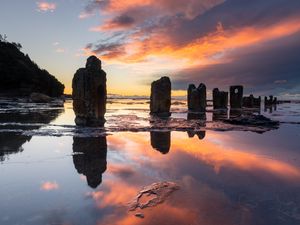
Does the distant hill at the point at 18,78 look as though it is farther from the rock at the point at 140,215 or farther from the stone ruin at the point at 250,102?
the rock at the point at 140,215

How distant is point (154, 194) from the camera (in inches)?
243

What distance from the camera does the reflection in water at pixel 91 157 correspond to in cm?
744

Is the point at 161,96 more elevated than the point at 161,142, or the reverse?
the point at 161,96

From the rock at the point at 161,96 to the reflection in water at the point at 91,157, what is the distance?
56.6 feet

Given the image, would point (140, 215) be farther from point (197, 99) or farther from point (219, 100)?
point (219, 100)

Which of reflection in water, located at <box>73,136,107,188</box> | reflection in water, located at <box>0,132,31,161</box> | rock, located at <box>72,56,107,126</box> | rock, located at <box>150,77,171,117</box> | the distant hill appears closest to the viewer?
reflection in water, located at <box>73,136,107,188</box>

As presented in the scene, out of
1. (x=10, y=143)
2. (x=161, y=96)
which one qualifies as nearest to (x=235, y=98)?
(x=161, y=96)

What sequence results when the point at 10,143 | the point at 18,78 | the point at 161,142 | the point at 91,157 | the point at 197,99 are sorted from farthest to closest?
the point at 18,78, the point at 197,99, the point at 161,142, the point at 10,143, the point at 91,157

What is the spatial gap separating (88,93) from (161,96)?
40.8ft

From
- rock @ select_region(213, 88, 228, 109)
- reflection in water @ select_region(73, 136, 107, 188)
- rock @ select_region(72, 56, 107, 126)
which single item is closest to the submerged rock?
reflection in water @ select_region(73, 136, 107, 188)

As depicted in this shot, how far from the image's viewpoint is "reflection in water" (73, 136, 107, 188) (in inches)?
293

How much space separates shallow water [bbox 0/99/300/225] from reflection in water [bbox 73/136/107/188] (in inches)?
1.0

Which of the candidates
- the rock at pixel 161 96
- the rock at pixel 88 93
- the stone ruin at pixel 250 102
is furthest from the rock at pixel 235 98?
the rock at pixel 88 93

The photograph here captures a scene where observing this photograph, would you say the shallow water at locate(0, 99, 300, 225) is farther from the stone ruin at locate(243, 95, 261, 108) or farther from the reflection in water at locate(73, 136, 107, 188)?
the stone ruin at locate(243, 95, 261, 108)
